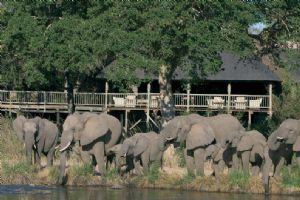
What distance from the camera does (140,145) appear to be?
90.5 ft

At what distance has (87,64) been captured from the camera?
140ft

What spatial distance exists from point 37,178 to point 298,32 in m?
15.6

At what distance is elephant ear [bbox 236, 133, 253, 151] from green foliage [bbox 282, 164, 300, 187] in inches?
51.4

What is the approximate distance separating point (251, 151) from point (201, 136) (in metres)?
1.56

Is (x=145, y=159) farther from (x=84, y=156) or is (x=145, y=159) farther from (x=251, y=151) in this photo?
(x=251, y=151)

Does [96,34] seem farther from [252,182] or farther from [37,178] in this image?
[252,182]

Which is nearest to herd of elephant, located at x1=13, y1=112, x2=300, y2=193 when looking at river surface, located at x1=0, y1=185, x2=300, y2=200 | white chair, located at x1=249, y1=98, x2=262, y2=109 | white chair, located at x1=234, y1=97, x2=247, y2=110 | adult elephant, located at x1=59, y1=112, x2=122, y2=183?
adult elephant, located at x1=59, y1=112, x2=122, y2=183

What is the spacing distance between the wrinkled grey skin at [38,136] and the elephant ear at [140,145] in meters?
3.11

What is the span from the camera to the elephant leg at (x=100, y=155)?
Result: 27359 millimetres

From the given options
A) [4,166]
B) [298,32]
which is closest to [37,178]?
[4,166]

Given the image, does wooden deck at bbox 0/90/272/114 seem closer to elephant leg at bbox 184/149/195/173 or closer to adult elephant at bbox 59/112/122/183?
adult elephant at bbox 59/112/122/183

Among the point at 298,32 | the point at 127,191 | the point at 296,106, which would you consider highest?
the point at 298,32

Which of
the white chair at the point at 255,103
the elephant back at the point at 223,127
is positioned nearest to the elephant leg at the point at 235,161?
the elephant back at the point at 223,127

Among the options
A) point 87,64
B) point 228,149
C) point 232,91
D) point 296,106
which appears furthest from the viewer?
point 232,91
